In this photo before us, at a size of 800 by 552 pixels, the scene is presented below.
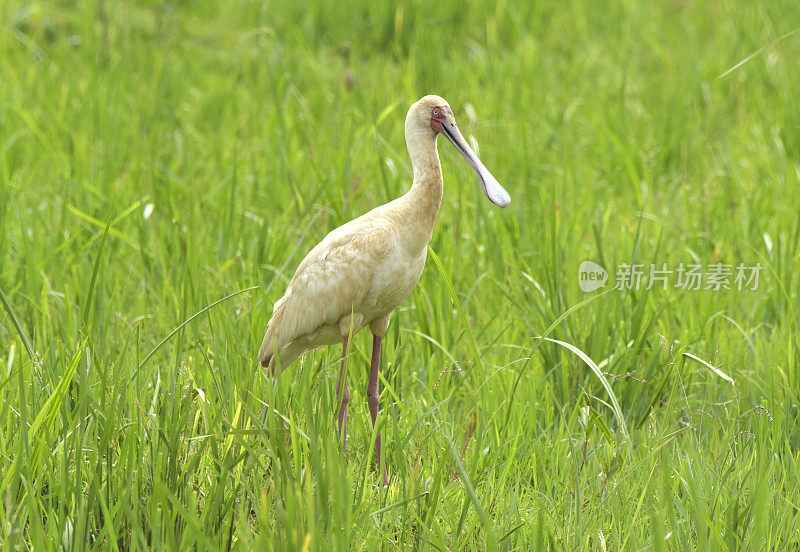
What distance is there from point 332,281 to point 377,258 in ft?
0.62

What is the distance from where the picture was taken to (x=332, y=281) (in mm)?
3262

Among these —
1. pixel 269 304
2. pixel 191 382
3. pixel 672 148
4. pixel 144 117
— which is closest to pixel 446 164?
pixel 672 148

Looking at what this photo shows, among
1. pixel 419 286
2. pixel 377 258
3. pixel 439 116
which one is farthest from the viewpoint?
pixel 419 286

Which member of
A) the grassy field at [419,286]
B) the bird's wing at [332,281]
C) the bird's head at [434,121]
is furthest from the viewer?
the bird's head at [434,121]

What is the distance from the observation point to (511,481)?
3107 mm

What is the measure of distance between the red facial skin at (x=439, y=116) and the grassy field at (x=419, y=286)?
0.54m

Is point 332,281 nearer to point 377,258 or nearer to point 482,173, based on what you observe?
point 377,258

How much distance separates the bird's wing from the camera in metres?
3.19

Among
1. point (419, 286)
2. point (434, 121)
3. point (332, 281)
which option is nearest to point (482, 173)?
point (434, 121)

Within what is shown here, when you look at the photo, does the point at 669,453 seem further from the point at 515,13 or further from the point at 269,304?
the point at 515,13

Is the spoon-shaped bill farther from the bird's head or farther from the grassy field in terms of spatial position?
the grassy field

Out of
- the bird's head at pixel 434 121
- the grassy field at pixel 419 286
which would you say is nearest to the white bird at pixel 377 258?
the bird's head at pixel 434 121

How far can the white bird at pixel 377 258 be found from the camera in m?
3.20

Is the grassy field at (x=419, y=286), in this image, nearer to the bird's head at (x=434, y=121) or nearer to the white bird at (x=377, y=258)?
the white bird at (x=377, y=258)
